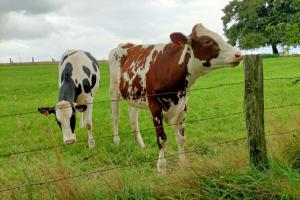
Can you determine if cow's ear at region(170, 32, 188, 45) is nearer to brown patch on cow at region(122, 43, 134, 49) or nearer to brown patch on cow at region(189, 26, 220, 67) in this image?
brown patch on cow at region(189, 26, 220, 67)

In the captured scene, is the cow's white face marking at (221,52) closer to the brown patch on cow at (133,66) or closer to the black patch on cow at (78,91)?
the brown patch on cow at (133,66)

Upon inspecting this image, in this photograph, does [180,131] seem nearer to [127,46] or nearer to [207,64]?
[207,64]

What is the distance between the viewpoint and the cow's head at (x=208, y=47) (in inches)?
224

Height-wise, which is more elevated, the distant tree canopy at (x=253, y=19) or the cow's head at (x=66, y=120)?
the distant tree canopy at (x=253, y=19)

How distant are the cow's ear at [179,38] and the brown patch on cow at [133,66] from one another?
1.18 metres

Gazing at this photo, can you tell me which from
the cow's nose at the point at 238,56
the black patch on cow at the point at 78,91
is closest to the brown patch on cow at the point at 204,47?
the cow's nose at the point at 238,56

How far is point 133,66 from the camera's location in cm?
740

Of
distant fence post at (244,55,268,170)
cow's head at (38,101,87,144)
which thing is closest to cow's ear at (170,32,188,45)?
distant fence post at (244,55,268,170)

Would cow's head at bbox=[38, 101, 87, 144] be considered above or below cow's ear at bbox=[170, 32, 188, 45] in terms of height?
below

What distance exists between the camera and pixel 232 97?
14.1 meters

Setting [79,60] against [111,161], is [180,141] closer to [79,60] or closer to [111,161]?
[111,161]

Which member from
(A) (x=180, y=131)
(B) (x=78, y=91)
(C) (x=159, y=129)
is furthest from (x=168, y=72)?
(B) (x=78, y=91)

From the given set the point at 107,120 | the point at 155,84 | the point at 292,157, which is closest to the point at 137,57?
the point at 155,84

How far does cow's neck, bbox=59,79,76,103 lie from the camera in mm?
8125
